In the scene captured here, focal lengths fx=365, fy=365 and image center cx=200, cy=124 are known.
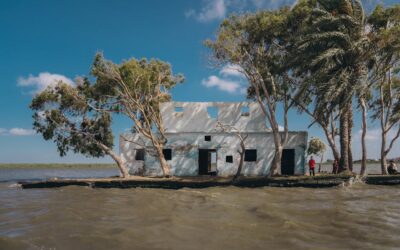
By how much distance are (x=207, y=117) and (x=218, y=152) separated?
2928 millimetres

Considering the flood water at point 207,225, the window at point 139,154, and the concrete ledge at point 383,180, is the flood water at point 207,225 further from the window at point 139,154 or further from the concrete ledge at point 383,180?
the window at point 139,154

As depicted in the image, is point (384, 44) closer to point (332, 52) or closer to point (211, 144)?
point (332, 52)

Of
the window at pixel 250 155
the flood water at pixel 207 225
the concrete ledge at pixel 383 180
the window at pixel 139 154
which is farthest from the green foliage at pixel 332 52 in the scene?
the window at pixel 139 154

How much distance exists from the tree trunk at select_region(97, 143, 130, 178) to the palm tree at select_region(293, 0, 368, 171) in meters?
13.3

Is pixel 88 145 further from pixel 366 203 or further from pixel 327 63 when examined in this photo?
pixel 366 203

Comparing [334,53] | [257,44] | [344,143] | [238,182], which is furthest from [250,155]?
[334,53]

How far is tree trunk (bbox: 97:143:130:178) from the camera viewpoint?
995 inches

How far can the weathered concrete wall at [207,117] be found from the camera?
26.9 metres

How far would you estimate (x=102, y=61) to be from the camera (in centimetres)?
2441

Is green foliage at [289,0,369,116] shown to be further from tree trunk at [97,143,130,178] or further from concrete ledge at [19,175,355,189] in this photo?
tree trunk at [97,143,130,178]

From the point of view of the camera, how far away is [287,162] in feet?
85.5

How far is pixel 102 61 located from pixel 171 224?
17.5 m

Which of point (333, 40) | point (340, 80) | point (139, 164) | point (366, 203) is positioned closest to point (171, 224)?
point (366, 203)

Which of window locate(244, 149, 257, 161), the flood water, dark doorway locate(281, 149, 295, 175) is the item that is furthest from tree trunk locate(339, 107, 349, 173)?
the flood water
